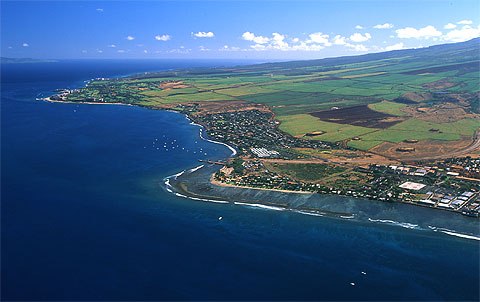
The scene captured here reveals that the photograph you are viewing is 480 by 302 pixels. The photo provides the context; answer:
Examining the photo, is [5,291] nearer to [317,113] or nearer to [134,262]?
[134,262]

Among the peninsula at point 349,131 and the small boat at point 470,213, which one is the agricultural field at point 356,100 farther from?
the small boat at point 470,213

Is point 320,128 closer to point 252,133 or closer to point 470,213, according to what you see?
point 252,133

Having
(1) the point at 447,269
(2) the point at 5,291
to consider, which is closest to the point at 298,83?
(1) the point at 447,269

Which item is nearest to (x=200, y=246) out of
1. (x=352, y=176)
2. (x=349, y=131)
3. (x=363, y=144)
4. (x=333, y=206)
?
(x=333, y=206)

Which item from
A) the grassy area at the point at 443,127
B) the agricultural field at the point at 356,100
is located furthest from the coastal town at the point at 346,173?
the grassy area at the point at 443,127

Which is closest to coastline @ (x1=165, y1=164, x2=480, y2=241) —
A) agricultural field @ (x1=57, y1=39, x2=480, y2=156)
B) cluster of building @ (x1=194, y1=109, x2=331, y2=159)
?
cluster of building @ (x1=194, y1=109, x2=331, y2=159)
